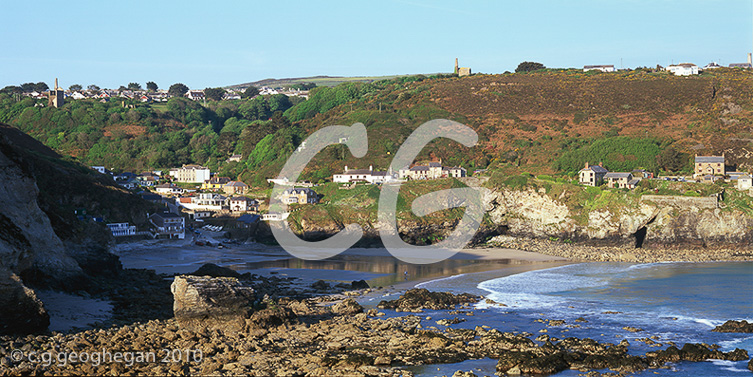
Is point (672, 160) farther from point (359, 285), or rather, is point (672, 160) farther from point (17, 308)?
point (17, 308)

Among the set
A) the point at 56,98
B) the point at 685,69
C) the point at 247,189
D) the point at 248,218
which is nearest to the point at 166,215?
the point at 248,218

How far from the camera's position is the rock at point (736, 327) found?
24.8 m

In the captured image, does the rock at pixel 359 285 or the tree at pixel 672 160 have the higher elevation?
the tree at pixel 672 160

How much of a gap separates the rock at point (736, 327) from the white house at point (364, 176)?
45.4 m

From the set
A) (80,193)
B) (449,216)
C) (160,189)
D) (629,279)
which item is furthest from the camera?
(160,189)

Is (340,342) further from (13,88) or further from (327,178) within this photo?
(13,88)

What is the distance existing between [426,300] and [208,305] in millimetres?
10642

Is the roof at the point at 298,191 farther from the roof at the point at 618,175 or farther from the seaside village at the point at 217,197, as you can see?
the roof at the point at 618,175

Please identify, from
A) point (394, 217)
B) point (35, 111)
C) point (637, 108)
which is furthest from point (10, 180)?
point (35, 111)

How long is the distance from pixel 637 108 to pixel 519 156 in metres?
23.2

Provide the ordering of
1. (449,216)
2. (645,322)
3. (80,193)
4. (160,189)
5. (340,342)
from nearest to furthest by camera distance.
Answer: (340,342) → (645,322) → (80,193) → (449,216) → (160,189)

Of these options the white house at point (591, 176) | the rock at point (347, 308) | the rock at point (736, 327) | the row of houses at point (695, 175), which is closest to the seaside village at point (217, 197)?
the white house at point (591, 176)

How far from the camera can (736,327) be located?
24906 millimetres

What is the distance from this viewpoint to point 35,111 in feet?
375
